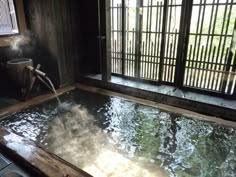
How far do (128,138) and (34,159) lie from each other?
3.60 feet

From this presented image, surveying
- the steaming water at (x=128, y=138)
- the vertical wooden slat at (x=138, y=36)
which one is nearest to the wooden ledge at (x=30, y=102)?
the steaming water at (x=128, y=138)

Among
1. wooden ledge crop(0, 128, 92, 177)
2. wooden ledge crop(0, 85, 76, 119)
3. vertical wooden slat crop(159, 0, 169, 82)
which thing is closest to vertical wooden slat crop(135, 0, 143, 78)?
vertical wooden slat crop(159, 0, 169, 82)

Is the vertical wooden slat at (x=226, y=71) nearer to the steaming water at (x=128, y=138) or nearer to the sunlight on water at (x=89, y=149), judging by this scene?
the steaming water at (x=128, y=138)

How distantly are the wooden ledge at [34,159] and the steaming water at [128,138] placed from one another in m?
0.15

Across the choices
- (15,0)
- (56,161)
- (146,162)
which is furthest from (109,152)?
(15,0)

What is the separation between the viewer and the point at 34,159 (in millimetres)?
1953

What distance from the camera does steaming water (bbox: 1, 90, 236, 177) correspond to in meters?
→ 1.97

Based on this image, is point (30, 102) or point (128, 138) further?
point (30, 102)

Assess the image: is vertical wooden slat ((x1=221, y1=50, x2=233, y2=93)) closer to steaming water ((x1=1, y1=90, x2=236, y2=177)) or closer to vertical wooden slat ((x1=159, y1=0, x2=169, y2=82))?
steaming water ((x1=1, y1=90, x2=236, y2=177))

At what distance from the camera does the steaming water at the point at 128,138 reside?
1969mm

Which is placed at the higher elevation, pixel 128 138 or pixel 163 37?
pixel 163 37

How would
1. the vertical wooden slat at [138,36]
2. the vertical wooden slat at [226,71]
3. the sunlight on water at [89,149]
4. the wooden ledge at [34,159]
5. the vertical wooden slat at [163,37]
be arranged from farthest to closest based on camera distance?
the vertical wooden slat at [138,36] < the vertical wooden slat at [163,37] < the vertical wooden slat at [226,71] < the sunlight on water at [89,149] < the wooden ledge at [34,159]

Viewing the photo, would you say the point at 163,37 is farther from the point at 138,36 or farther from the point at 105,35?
the point at 105,35

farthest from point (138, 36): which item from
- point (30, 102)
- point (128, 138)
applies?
point (30, 102)
